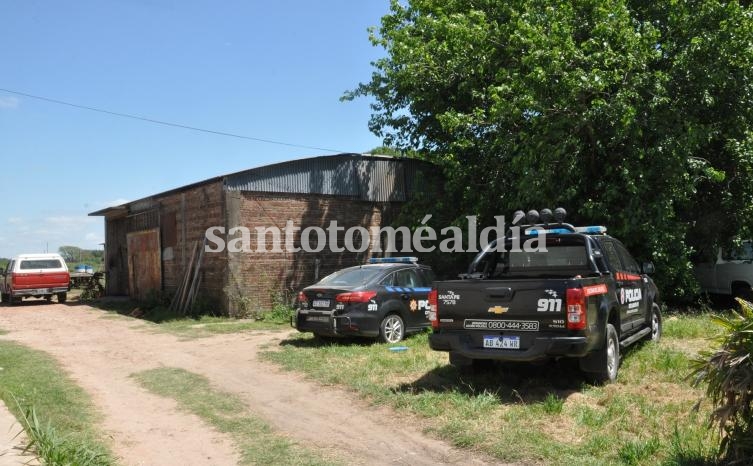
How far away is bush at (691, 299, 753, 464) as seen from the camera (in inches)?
156

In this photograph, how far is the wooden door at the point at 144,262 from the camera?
19.8 meters

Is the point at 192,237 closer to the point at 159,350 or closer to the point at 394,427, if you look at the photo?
the point at 159,350

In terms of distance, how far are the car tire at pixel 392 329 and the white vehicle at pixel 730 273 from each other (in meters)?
8.23

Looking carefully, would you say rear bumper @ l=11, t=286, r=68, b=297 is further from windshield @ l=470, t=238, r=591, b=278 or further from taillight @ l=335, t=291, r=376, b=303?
windshield @ l=470, t=238, r=591, b=278

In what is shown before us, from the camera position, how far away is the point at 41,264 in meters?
22.5

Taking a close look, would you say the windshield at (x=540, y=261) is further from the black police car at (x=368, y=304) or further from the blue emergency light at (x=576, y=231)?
the black police car at (x=368, y=304)

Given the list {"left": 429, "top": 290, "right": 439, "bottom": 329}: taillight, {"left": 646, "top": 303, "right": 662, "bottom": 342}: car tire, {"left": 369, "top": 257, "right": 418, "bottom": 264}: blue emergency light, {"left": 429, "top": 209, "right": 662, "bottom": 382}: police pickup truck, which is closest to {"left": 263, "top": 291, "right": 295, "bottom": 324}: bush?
{"left": 369, "top": 257, "right": 418, "bottom": 264}: blue emergency light

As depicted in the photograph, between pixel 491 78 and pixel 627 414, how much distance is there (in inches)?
454

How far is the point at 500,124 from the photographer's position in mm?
14922

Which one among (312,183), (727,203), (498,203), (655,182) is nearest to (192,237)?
(312,183)

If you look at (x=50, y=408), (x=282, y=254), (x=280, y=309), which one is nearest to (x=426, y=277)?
(x=280, y=309)

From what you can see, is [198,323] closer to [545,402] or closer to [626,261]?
[626,261]

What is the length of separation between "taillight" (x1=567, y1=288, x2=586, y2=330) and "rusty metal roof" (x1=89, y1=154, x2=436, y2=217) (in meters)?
11.1

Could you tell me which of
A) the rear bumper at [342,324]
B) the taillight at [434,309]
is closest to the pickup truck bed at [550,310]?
the taillight at [434,309]
